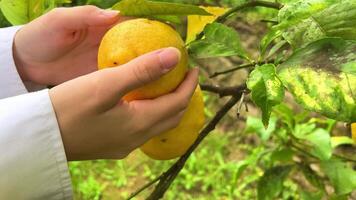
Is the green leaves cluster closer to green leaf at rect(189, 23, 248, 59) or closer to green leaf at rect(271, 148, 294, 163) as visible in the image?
green leaf at rect(271, 148, 294, 163)

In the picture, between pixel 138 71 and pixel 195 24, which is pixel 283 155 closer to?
pixel 195 24

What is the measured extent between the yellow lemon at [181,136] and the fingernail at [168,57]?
168 mm

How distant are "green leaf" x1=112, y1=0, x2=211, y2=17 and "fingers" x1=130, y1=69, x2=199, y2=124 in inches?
3.7

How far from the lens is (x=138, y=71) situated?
2.41 ft

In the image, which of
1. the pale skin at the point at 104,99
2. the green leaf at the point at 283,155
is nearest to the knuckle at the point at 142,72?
the pale skin at the point at 104,99

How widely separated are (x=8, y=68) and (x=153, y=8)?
1.24ft

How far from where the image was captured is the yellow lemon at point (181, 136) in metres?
0.90

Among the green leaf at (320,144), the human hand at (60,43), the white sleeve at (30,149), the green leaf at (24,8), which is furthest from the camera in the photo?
the green leaf at (320,144)

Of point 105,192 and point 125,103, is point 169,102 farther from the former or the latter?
point 105,192

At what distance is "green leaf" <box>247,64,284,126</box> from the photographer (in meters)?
0.68

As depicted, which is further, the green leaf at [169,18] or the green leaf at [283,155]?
the green leaf at [283,155]

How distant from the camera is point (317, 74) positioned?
678 mm

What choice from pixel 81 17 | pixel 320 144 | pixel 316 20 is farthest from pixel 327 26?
pixel 320 144

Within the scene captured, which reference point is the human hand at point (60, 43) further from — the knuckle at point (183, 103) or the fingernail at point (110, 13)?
the knuckle at point (183, 103)
